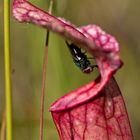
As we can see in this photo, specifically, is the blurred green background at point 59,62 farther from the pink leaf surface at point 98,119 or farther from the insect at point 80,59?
the pink leaf surface at point 98,119

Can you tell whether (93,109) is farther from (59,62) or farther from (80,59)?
(59,62)

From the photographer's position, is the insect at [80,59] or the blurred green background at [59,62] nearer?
the insect at [80,59]

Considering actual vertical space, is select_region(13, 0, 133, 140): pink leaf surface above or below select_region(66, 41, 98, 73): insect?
below

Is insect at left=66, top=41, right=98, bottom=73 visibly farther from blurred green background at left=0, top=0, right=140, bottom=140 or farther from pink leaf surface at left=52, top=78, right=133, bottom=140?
blurred green background at left=0, top=0, right=140, bottom=140

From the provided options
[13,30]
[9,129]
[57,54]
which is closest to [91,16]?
[13,30]

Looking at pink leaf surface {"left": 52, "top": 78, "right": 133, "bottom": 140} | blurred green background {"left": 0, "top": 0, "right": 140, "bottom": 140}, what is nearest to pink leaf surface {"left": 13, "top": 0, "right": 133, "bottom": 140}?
pink leaf surface {"left": 52, "top": 78, "right": 133, "bottom": 140}

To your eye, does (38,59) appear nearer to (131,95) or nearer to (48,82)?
(48,82)

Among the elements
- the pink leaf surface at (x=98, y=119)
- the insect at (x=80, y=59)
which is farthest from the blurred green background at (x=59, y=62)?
the pink leaf surface at (x=98, y=119)

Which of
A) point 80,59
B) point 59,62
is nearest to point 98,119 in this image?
point 80,59

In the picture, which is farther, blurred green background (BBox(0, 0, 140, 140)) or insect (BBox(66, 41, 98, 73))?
blurred green background (BBox(0, 0, 140, 140))
